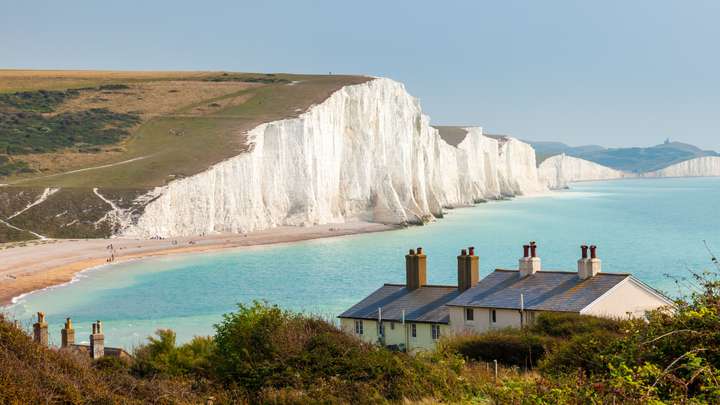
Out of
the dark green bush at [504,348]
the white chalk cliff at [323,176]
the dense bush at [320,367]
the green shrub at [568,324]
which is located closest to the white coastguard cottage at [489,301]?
the green shrub at [568,324]

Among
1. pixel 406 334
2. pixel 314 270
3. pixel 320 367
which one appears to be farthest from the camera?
pixel 314 270

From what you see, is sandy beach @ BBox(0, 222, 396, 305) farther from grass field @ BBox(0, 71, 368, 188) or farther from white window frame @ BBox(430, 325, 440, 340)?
white window frame @ BBox(430, 325, 440, 340)

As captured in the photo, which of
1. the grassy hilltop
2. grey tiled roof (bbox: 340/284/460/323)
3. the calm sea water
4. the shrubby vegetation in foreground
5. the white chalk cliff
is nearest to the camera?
the shrubby vegetation in foreground

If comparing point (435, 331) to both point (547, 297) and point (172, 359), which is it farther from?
point (172, 359)

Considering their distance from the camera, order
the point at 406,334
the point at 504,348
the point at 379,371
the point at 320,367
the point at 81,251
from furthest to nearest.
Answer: the point at 81,251 < the point at 406,334 < the point at 504,348 < the point at 320,367 < the point at 379,371

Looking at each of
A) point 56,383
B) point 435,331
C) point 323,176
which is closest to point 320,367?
point 56,383

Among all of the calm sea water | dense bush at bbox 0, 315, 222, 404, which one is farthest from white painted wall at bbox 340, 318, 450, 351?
dense bush at bbox 0, 315, 222, 404
